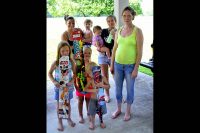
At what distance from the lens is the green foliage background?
1308cm

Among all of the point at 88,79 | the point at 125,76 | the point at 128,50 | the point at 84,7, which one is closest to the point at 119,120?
the point at 125,76

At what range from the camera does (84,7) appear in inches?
525

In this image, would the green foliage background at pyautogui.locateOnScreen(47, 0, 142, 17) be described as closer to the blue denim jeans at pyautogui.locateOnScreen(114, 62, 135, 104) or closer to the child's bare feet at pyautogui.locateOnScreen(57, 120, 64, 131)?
the blue denim jeans at pyautogui.locateOnScreen(114, 62, 135, 104)

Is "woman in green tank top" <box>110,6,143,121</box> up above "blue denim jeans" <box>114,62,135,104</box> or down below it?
above

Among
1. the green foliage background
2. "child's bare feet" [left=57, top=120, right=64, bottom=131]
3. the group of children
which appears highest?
the green foliage background

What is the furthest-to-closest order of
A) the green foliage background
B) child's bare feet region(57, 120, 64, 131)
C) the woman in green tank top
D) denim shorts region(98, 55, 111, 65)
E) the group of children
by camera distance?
the green foliage background
denim shorts region(98, 55, 111, 65)
the woman in green tank top
child's bare feet region(57, 120, 64, 131)
the group of children

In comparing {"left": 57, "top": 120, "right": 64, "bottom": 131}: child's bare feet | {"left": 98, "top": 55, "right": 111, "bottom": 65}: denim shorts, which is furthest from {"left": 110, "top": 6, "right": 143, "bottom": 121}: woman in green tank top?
{"left": 57, "top": 120, "right": 64, "bottom": 131}: child's bare feet

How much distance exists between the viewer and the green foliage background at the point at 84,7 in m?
13.1

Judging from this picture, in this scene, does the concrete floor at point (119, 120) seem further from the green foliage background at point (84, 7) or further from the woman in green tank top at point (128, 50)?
the green foliage background at point (84, 7)

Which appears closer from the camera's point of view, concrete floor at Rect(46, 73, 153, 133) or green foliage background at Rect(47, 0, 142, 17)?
concrete floor at Rect(46, 73, 153, 133)

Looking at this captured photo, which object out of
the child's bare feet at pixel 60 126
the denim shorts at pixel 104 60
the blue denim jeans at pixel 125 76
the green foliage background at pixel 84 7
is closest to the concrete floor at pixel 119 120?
the child's bare feet at pixel 60 126
